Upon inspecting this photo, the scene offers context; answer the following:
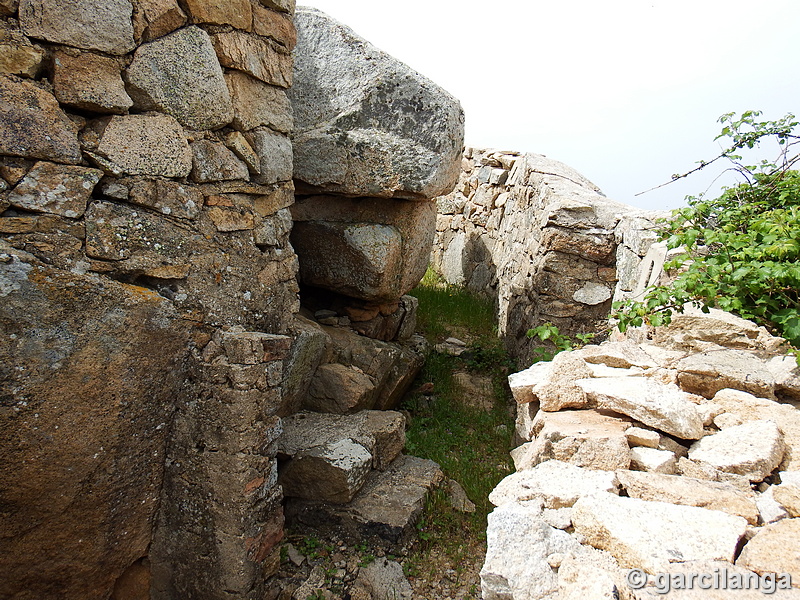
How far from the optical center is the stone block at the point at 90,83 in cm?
199

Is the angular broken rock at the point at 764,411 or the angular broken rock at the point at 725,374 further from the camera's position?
the angular broken rock at the point at 725,374

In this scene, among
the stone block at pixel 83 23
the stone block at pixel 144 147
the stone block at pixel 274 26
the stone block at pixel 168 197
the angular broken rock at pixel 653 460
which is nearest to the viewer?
the angular broken rock at pixel 653 460

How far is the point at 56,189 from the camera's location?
6.59 feet

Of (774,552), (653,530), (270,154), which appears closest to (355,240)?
(270,154)

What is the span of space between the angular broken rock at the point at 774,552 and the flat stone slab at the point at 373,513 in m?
2.16

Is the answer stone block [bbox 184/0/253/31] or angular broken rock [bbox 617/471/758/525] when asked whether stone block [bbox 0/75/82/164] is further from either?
angular broken rock [bbox 617/471/758/525]

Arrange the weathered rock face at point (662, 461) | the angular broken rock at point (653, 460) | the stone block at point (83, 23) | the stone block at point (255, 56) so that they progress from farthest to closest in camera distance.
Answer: the stone block at point (255, 56) → the stone block at point (83, 23) → the angular broken rock at point (653, 460) → the weathered rock face at point (662, 461)

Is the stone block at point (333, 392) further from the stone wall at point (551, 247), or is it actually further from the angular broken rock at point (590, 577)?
the angular broken rock at point (590, 577)

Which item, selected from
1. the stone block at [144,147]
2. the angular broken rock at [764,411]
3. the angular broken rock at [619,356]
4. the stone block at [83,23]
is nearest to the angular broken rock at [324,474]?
the angular broken rock at [619,356]

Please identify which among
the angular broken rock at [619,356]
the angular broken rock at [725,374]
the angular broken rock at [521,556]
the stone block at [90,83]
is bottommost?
the angular broken rock at [521,556]

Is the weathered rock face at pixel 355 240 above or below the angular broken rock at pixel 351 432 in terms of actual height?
above

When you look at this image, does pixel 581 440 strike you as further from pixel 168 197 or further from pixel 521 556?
pixel 168 197

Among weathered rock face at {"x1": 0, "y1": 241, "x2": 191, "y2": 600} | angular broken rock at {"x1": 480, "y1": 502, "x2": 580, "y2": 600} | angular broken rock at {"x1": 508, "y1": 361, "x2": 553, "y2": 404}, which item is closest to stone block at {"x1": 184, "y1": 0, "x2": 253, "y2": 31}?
weathered rock face at {"x1": 0, "y1": 241, "x2": 191, "y2": 600}

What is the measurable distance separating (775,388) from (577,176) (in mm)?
4287
